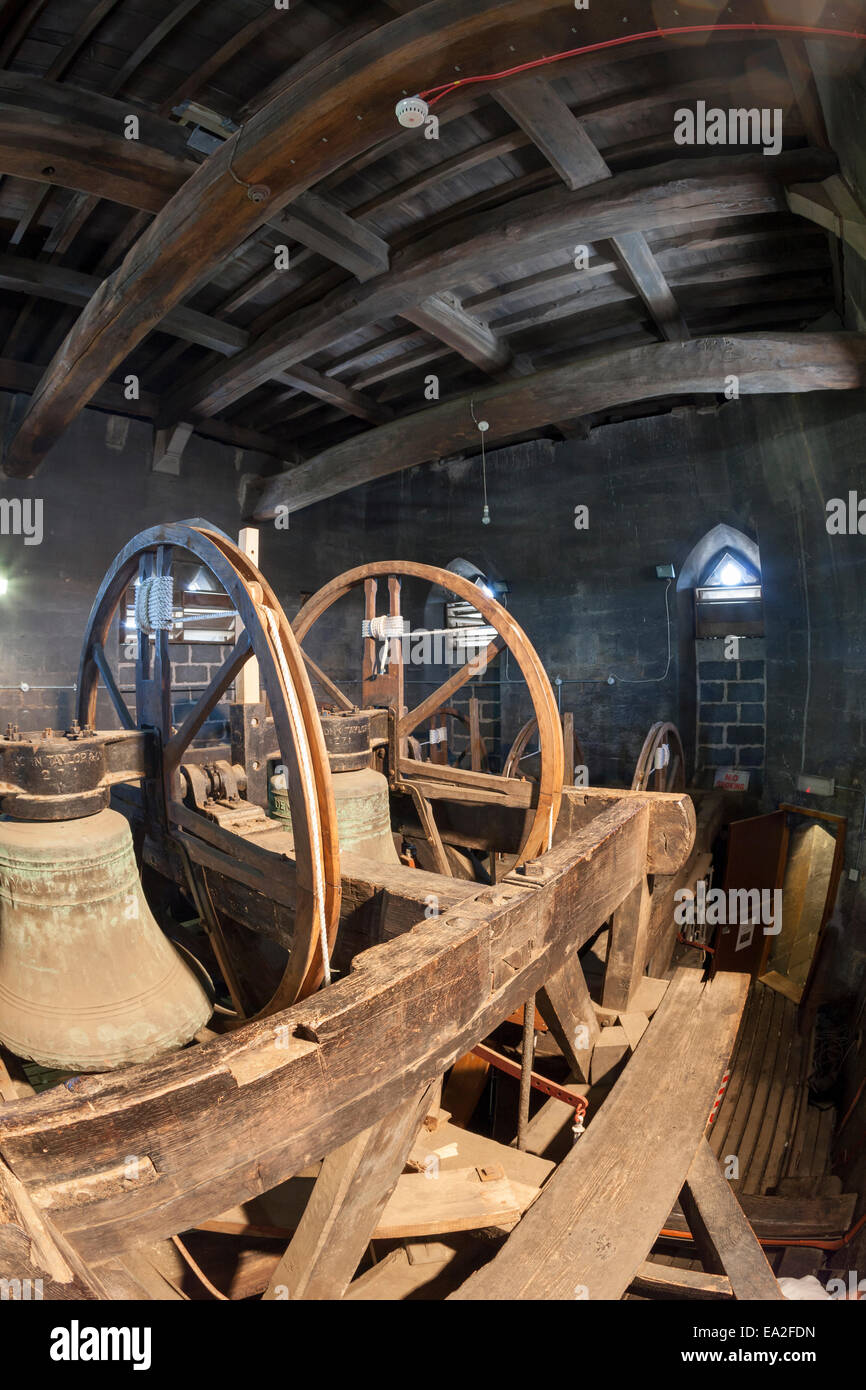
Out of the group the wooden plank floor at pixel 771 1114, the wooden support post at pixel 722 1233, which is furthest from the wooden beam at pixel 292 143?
the wooden plank floor at pixel 771 1114

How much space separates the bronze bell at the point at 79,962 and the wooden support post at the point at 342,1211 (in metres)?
0.90

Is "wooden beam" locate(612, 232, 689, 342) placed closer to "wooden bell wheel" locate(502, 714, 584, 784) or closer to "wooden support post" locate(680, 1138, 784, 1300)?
"wooden bell wheel" locate(502, 714, 584, 784)

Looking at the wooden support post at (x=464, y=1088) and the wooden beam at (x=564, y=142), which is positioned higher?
the wooden beam at (x=564, y=142)

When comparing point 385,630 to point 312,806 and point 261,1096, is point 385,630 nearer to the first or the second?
point 312,806

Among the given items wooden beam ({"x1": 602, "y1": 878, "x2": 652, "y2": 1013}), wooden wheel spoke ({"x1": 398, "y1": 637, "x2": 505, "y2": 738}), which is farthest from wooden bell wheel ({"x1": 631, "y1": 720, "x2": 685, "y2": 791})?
wooden beam ({"x1": 602, "y1": 878, "x2": 652, "y2": 1013})

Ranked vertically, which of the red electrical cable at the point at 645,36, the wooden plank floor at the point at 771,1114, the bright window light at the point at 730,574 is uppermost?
the red electrical cable at the point at 645,36

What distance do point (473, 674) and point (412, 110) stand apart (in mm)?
2752

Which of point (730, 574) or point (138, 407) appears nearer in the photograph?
point (138, 407)

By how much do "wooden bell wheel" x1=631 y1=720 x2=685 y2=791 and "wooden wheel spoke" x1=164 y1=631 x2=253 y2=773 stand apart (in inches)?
164

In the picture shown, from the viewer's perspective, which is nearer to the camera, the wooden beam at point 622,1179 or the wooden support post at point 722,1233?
the wooden beam at point 622,1179

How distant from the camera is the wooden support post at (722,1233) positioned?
5.51 ft

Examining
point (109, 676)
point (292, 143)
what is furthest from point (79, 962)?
point (292, 143)

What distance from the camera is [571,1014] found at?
2418 mm

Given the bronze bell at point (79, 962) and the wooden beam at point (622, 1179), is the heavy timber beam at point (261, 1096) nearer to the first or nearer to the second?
the wooden beam at point (622, 1179)
